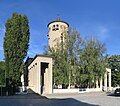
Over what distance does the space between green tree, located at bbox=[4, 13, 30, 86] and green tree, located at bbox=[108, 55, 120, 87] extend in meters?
38.3

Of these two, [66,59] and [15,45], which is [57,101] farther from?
[66,59]

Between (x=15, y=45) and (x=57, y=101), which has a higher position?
(x=15, y=45)

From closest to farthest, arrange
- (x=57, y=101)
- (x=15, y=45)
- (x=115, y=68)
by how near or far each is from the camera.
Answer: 1. (x=57, y=101)
2. (x=15, y=45)
3. (x=115, y=68)

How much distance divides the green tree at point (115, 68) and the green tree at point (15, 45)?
3828 centimetres

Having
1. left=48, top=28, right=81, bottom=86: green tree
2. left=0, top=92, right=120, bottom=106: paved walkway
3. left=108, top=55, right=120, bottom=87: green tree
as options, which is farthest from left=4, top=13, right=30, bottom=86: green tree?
left=108, top=55, right=120, bottom=87: green tree

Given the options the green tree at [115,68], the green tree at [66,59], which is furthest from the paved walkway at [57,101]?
the green tree at [115,68]

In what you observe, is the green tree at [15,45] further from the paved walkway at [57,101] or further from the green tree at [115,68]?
the green tree at [115,68]

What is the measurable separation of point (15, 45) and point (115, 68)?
42453mm

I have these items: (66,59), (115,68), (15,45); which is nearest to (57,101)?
(15,45)

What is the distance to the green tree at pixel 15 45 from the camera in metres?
32.0

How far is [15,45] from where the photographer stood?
3247 centimetres

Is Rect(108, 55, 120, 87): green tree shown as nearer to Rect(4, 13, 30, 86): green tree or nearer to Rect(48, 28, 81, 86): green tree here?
Rect(48, 28, 81, 86): green tree

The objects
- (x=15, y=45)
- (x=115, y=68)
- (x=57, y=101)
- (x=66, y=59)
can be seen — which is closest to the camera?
(x=57, y=101)

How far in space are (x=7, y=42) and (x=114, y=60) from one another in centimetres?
4380
